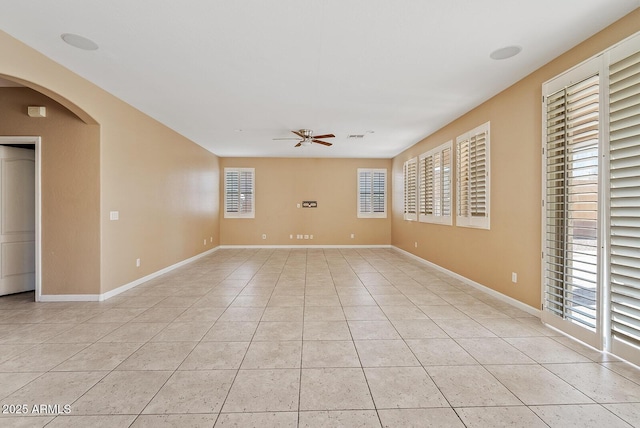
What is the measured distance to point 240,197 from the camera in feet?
30.6

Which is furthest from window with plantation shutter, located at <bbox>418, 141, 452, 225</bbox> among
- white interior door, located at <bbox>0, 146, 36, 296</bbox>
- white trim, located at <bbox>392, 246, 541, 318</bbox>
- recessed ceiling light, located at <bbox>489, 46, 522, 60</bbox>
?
white interior door, located at <bbox>0, 146, 36, 296</bbox>

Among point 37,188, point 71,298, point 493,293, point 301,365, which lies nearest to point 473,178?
point 493,293

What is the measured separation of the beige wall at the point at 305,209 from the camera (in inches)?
367

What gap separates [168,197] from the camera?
5875 mm

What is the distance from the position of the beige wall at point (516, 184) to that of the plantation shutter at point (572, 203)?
27cm

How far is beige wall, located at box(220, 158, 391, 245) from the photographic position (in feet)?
30.6

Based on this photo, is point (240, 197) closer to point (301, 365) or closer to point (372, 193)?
point (372, 193)

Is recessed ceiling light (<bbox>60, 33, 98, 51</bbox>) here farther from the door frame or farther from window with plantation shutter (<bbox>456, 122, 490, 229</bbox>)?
window with plantation shutter (<bbox>456, 122, 490, 229</bbox>)

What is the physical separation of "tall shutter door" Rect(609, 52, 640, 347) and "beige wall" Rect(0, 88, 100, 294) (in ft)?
18.6

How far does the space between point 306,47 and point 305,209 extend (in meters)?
6.67

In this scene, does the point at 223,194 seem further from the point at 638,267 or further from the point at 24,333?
the point at 638,267

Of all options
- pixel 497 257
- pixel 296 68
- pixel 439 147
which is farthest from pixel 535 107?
pixel 296 68

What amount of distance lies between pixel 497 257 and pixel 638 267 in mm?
1916

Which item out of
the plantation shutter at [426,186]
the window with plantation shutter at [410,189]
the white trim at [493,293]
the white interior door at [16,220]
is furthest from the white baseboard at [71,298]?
the window with plantation shutter at [410,189]
